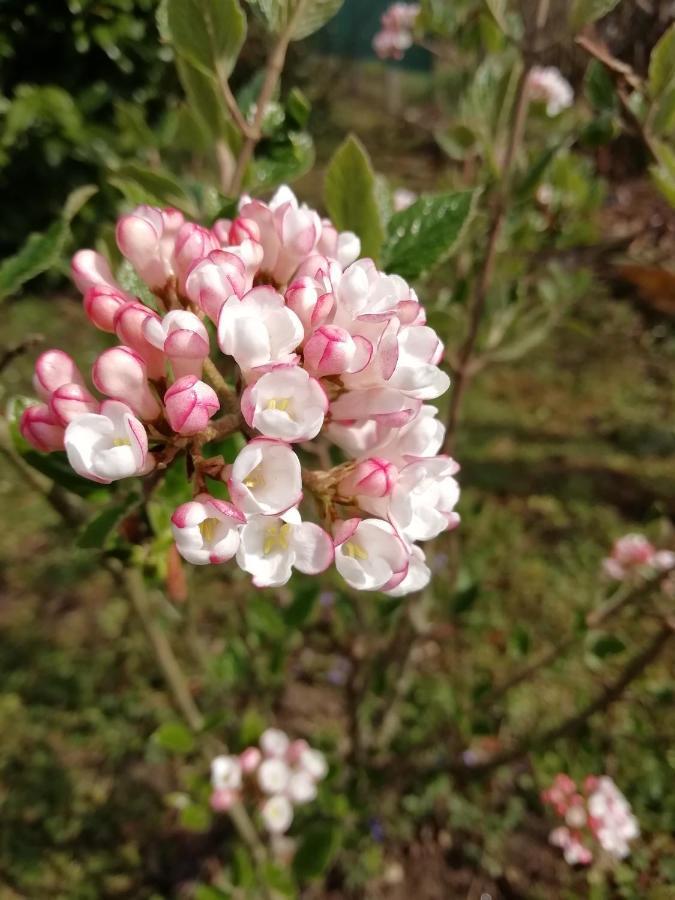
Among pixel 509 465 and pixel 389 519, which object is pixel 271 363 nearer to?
pixel 389 519

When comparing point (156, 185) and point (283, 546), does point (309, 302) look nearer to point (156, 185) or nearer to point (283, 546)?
point (283, 546)

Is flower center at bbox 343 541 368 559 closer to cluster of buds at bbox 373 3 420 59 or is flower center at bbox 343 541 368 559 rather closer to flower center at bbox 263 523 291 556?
flower center at bbox 263 523 291 556

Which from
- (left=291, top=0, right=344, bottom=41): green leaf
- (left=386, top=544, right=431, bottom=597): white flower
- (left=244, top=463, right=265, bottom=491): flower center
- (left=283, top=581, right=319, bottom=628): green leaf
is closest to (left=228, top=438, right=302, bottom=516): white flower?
(left=244, top=463, right=265, bottom=491): flower center

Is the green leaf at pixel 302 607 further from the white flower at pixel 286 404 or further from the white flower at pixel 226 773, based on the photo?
the white flower at pixel 286 404

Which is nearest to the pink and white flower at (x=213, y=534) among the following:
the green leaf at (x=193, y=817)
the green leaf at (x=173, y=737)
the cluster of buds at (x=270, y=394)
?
the cluster of buds at (x=270, y=394)

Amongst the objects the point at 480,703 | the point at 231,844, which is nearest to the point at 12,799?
the point at 231,844

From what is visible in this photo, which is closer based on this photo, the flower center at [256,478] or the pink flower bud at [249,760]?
the flower center at [256,478]
